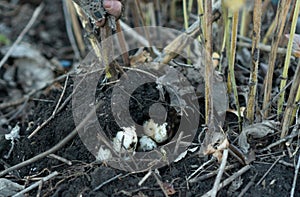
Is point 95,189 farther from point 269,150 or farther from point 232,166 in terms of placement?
point 269,150

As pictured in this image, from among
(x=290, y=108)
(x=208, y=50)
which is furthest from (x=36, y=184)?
(x=290, y=108)

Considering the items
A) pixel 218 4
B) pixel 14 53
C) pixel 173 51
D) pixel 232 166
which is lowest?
pixel 14 53

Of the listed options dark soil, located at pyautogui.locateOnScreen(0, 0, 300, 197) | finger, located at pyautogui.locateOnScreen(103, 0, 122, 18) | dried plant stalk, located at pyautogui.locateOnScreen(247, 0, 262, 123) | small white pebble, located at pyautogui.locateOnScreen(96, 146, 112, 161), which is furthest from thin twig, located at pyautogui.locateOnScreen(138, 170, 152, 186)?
finger, located at pyautogui.locateOnScreen(103, 0, 122, 18)

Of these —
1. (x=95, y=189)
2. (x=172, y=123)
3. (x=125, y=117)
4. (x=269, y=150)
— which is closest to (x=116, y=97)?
(x=125, y=117)

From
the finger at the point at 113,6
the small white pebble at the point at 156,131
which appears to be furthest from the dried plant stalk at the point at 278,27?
the finger at the point at 113,6

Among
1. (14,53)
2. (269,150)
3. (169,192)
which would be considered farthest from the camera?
(14,53)

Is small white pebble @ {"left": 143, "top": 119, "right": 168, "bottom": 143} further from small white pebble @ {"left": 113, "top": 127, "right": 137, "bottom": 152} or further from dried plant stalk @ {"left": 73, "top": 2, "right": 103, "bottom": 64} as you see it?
dried plant stalk @ {"left": 73, "top": 2, "right": 103, "bottom": 64}
